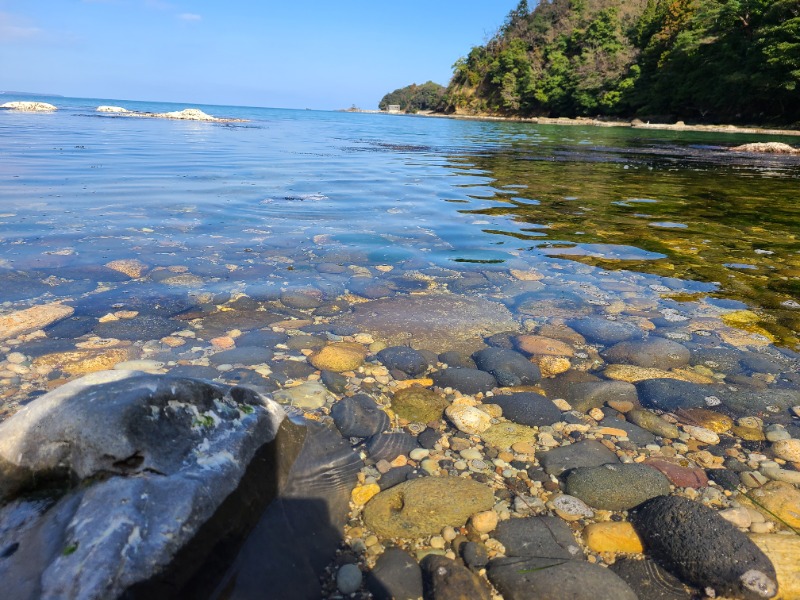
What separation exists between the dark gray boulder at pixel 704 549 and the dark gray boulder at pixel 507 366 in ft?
3.31

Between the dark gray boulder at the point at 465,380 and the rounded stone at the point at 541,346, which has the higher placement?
the rounded stone at the point at 541,346

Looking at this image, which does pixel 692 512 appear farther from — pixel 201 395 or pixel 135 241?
pixel 135 241

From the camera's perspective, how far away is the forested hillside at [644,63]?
3816cm

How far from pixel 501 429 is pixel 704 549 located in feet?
2.97

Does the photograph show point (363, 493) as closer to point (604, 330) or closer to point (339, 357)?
point (339, 357)

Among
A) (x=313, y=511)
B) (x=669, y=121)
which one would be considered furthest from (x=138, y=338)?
(x=669, y=121)

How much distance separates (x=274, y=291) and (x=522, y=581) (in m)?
2.82

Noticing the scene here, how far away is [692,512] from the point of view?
172cm

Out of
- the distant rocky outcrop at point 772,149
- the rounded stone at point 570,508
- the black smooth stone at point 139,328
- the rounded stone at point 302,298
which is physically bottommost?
the rounded stone at point 570,508

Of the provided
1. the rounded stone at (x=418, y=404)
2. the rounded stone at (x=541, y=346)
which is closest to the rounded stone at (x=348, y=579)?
the rounded stone at (x=418, y=404)

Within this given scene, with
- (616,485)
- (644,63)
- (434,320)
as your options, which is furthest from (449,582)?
(644,63)

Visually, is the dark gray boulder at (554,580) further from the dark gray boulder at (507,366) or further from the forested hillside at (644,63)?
the forested hillside at (644,63)

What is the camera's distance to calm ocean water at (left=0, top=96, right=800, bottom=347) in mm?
4027

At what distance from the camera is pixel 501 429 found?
2291mm
